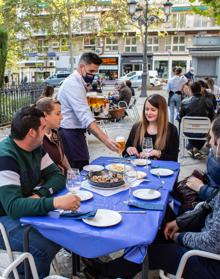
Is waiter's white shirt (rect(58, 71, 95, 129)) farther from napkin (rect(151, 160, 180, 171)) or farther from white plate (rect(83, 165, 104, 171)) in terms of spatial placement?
napkin (rect(151, 160, 180, 171))

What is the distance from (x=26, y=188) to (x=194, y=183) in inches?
59.0

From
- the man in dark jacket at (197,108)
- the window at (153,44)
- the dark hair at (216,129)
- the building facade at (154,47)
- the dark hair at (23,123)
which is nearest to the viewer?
the dark hair at (23,123)

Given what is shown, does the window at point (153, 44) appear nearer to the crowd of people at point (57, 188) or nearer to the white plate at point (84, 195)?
the crowd of people at point (57, 188)

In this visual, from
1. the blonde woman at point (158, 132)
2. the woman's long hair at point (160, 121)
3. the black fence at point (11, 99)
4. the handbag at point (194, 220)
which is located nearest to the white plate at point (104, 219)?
the handbag at point (194, 220)

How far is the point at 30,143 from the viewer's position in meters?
2.35

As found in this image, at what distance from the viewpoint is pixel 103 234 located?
1959 mm

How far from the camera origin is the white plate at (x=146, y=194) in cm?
247

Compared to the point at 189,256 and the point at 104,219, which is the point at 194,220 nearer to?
the point at 189,256

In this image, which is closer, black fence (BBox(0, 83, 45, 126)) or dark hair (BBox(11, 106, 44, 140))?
dark hair (BBox(11, 106, 44, 140))

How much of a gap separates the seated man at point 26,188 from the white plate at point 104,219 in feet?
0.48

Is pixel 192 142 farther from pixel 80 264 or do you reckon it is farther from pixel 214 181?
pixel 80 264

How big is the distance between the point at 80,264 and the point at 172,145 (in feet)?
5.34

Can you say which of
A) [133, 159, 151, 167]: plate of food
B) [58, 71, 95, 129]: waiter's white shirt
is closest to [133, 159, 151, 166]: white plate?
[133, 159, 151, 167]: plate of food

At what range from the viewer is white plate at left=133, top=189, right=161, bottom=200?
2.47 metres
